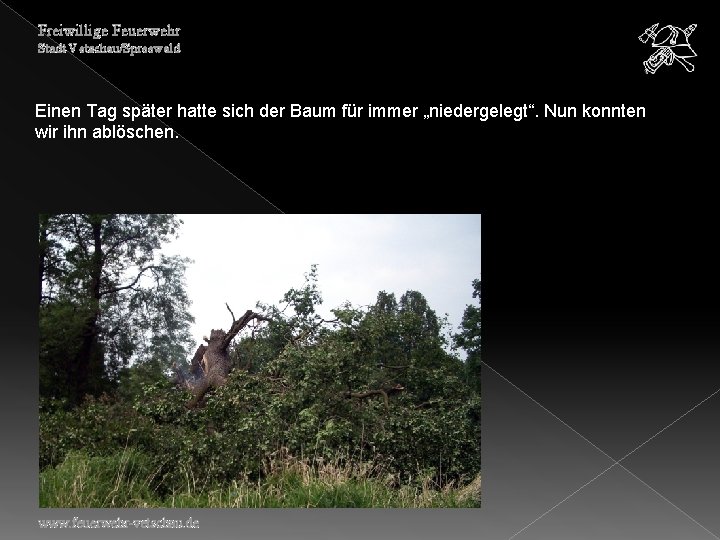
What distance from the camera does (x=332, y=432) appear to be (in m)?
8.42

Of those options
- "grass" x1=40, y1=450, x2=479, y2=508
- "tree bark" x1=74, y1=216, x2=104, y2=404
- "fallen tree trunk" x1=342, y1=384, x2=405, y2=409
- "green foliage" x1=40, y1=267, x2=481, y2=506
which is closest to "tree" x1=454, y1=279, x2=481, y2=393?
"green foliage" x1=40, y1=267, x2=481, y2=506

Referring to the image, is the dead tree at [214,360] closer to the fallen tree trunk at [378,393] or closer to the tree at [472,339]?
the fallen tree trunk at [378,393]

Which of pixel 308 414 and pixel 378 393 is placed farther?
pixel 378 393

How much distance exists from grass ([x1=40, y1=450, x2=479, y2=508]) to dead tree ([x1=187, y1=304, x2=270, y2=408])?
1185 millimetres

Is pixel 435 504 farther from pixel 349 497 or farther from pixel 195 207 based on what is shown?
pixel 195 207

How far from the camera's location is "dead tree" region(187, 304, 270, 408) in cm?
923

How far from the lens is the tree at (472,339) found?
8828 millimetres

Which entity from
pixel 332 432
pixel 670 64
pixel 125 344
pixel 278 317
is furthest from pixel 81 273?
pixel 670 64

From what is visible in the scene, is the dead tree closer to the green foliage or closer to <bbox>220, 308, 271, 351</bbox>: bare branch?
<bbox>220, 308, 271, 351</bbox>: bare branch

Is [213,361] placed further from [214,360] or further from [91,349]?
[91,349]

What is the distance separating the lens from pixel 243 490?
7270 mm

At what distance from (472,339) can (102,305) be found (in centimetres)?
452

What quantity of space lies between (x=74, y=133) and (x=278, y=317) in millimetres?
4149

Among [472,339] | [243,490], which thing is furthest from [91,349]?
[472,339]
